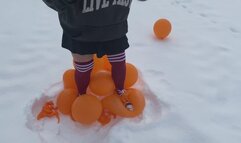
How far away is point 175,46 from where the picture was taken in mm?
1822

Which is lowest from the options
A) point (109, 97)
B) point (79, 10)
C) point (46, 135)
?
point (46, 135)

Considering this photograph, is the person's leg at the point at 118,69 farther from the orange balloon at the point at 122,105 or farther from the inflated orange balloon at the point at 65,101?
the inflated orange balloon at the point at 65,101

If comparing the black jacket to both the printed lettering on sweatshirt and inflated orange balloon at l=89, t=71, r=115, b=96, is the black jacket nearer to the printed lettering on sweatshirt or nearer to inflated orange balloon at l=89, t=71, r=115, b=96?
the printed lettering on sweatshirt

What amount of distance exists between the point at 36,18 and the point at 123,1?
1.07 metres

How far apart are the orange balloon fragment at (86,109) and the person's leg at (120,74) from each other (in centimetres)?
11

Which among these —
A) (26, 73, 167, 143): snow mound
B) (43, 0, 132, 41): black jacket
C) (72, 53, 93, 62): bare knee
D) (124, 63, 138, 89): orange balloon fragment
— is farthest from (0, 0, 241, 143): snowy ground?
(43, 0, 132, 41): black jacket

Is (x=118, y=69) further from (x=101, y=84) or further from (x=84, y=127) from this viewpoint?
(x=84, y=127)

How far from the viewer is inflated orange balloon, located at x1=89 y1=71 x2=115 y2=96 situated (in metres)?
1.32

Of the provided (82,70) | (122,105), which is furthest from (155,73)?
(82,70)

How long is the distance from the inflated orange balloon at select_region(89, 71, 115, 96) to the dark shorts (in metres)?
0.14

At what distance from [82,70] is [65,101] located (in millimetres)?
148

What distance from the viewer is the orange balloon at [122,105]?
1.29 m

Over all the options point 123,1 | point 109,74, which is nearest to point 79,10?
point 123,1

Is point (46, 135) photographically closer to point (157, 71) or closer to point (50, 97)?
point (50, 97)
